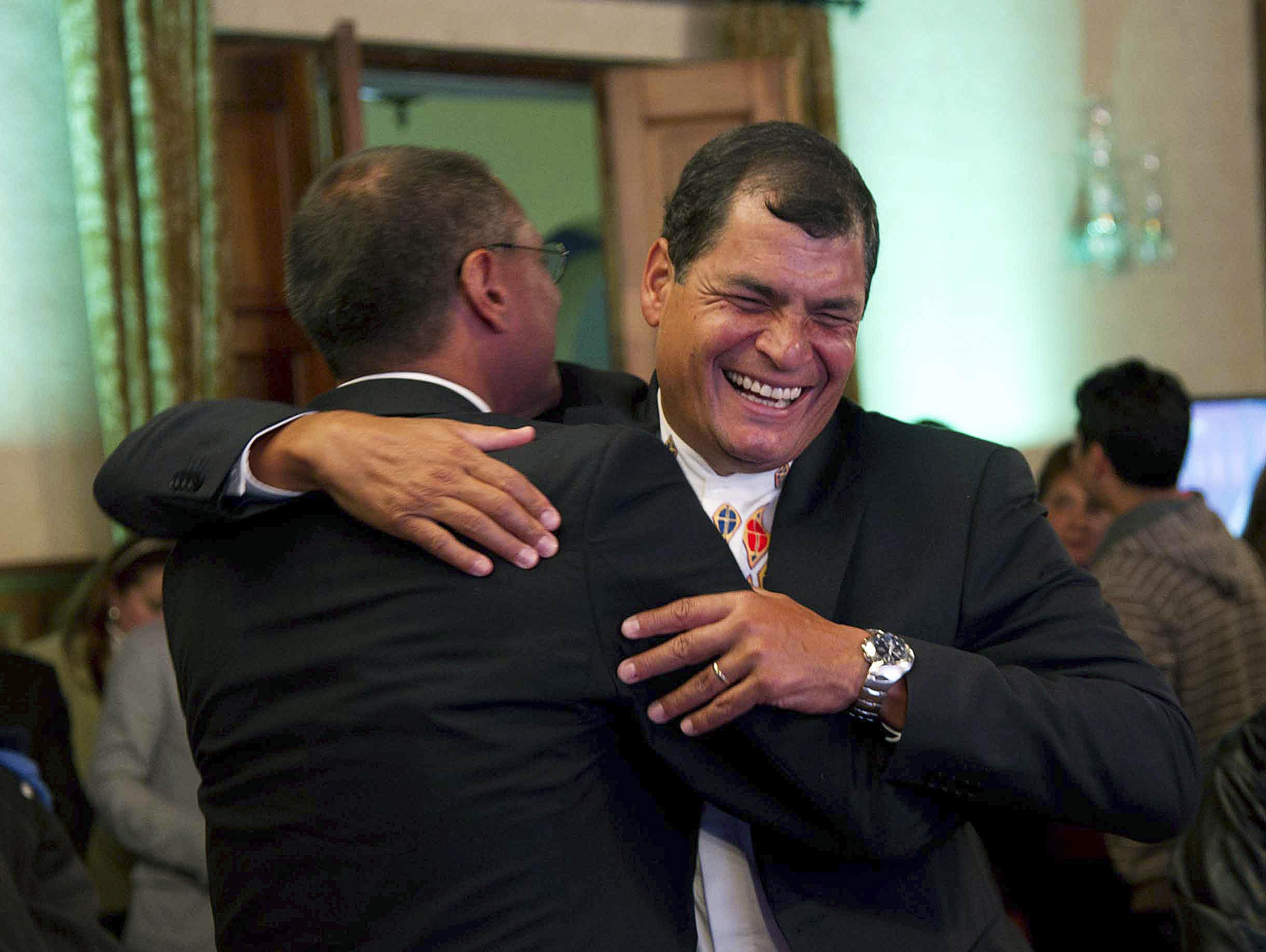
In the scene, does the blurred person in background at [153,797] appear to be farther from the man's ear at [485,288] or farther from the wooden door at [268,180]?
the man's ear at [485,288]

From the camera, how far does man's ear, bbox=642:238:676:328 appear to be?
175 cm

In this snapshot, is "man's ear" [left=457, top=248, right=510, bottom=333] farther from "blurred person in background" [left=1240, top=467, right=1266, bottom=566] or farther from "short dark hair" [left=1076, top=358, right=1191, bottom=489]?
"blurred person in background" [left=1240, top=467, right=1266, bottom=566]

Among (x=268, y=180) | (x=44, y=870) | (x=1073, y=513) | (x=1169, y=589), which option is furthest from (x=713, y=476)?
(x=268, y=180)

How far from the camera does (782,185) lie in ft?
5.12

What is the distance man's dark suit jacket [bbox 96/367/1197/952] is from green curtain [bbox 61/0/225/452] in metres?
3.25

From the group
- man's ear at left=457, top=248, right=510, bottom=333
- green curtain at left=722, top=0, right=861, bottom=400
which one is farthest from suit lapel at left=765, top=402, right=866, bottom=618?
green curtain at left=722, top=0, right=861, bottom=400

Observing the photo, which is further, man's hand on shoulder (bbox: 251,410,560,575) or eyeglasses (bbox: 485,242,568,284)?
eyeglasses (bbox: 485,242,568,284)

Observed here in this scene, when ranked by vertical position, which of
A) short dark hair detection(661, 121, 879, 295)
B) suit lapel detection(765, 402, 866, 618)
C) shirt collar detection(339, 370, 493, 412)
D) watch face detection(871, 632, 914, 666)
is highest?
short dark hair detection(661, 121, 879, 295)

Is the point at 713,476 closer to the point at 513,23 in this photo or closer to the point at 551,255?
the point at 551,255

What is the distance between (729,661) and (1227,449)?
572 cm

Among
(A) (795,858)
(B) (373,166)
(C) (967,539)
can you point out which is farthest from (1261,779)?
(B) (373,166)

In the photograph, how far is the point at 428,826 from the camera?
4.25ft

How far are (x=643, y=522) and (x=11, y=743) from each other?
1.81 meters

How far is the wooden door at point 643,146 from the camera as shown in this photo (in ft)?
18.7
